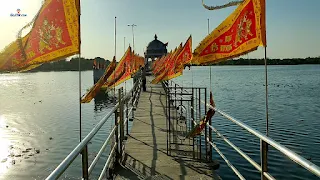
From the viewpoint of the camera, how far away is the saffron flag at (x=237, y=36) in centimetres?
370

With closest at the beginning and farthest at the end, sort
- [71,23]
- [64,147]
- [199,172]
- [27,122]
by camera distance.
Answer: [71,23]
[199,172]
[64,147]
[27,122]

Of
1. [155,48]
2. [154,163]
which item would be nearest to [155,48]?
[155,48]

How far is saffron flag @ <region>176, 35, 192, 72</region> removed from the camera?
9329 millimetres

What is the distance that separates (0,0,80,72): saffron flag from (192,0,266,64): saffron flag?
87.8 inches

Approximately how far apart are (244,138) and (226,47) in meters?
11.4

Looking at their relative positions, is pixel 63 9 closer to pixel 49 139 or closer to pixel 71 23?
pixel 71 23

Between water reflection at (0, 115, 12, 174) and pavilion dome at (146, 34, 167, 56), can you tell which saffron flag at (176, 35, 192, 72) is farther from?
pavilion dome at (146, 34, 167, 56)

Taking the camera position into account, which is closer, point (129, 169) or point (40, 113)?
point (129, 169)

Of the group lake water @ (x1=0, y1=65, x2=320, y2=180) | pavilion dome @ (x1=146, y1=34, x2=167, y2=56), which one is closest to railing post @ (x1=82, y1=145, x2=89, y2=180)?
lake water @ (x1=0, y1=65, x2=320, y2=180)

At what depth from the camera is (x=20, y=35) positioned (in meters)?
4.41

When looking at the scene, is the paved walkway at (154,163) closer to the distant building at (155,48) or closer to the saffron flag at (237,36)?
the saffron flag at (237,36)

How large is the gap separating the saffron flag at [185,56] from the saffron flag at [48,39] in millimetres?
5182

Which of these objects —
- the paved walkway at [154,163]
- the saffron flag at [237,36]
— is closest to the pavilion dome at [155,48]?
the paved walkway at [154,163]

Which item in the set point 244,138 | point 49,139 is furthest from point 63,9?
point 49,139
